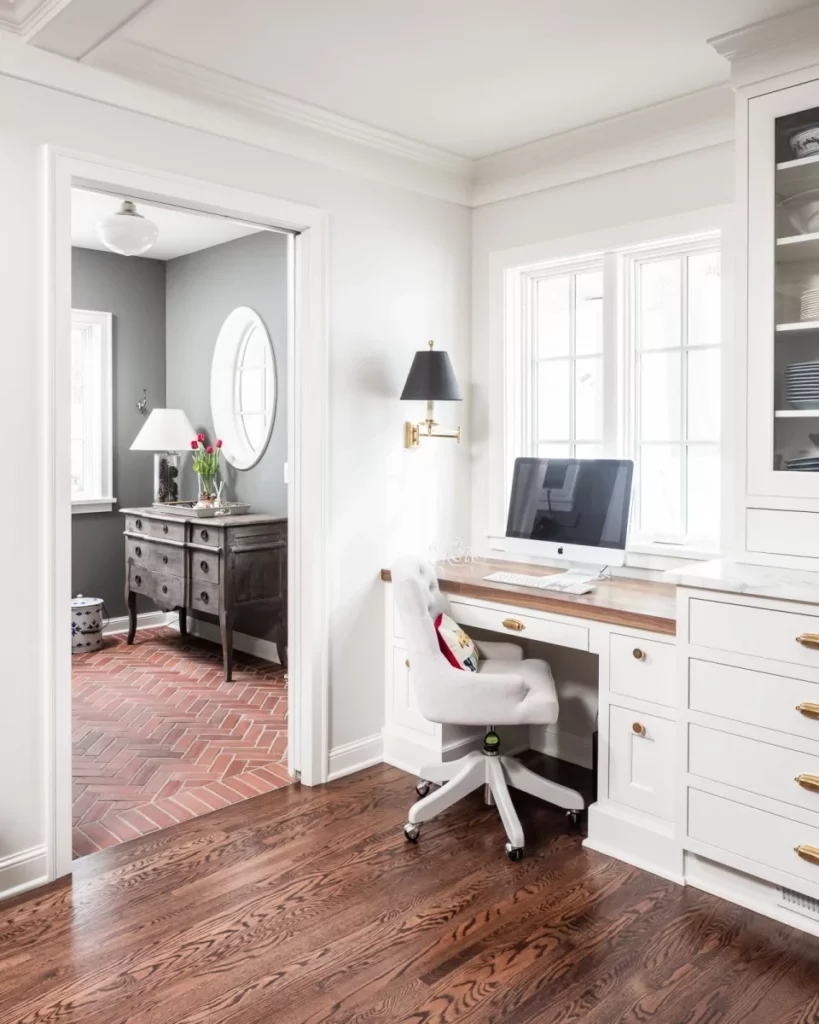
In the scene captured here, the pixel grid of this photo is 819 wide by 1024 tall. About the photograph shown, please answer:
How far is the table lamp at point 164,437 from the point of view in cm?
562

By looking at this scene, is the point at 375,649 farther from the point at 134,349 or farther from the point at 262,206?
the point at 134,349

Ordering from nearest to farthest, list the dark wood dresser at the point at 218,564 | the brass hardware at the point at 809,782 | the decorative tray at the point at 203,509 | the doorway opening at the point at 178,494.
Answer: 1. the brass hardware at the point at 809,782
2. the doorway opening at the point at 178,494
3. the dark wood dresser at the point at 218,564
4. the decorative tray at the point at 203,509

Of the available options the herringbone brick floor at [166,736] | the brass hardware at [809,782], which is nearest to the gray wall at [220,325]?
the herringbone brick floor at [166,736]

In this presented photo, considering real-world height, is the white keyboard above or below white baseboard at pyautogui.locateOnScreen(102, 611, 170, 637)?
above

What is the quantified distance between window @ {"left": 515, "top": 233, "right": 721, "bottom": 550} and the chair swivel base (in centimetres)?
105

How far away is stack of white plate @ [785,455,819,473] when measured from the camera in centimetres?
254

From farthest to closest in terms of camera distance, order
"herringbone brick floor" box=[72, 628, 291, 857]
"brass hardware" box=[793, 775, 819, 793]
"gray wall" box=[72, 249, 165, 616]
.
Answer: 1. "gray wall" box=[72, 249, 165, 616]
2. "herringbone brick floor" box=[72, 628, 291, 857]
3. "brass hardware" box=[793, 775, 819, 793]

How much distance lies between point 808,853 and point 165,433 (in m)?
4.52

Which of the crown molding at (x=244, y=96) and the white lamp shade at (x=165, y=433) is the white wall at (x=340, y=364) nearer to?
the crown molding at (x=244, y=96)

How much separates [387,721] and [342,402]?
4.49 ft

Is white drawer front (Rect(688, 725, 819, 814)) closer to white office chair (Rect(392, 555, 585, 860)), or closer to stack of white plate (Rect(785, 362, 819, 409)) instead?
white office chair (Rect(392, 555, 585, 860))

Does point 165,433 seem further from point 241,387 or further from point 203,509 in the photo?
point 203,509

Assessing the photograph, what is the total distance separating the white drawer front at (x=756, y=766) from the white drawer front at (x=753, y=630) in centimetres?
26

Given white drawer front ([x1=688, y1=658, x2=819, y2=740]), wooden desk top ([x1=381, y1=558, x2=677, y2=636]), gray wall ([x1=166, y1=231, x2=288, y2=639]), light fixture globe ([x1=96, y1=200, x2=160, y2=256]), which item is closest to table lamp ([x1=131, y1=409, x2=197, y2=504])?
gray wall ([x1=166, y1=231, x2=288, y2=639])
